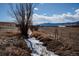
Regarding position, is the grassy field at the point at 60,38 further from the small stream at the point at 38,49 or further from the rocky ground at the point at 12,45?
the rocky ground at the point at 12,45

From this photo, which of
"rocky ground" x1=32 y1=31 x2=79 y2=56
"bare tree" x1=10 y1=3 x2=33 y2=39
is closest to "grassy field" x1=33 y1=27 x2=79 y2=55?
"rocky ground" x1=32 y1=31 x2=79 y2=56

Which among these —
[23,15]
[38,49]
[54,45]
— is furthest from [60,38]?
[23,15]

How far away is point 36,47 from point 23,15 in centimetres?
35

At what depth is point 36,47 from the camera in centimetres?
173

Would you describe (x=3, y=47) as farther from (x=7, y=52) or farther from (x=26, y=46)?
(x=26, y=46)

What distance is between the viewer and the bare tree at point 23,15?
1720mm

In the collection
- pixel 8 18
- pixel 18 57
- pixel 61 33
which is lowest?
pixel 18 57

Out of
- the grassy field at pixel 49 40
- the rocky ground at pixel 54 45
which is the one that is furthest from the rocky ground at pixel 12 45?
the rocky ground at pixel 54 45

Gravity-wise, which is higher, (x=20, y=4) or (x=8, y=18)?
(x=20, y=4)

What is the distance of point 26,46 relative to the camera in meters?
1.71

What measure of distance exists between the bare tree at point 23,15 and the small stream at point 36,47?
2.2 inches

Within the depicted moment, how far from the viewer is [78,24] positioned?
170 centimetres

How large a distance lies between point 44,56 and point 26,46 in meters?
0.21

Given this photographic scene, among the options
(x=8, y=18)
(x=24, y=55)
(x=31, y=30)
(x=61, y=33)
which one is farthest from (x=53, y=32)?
(x=8, y=18)
